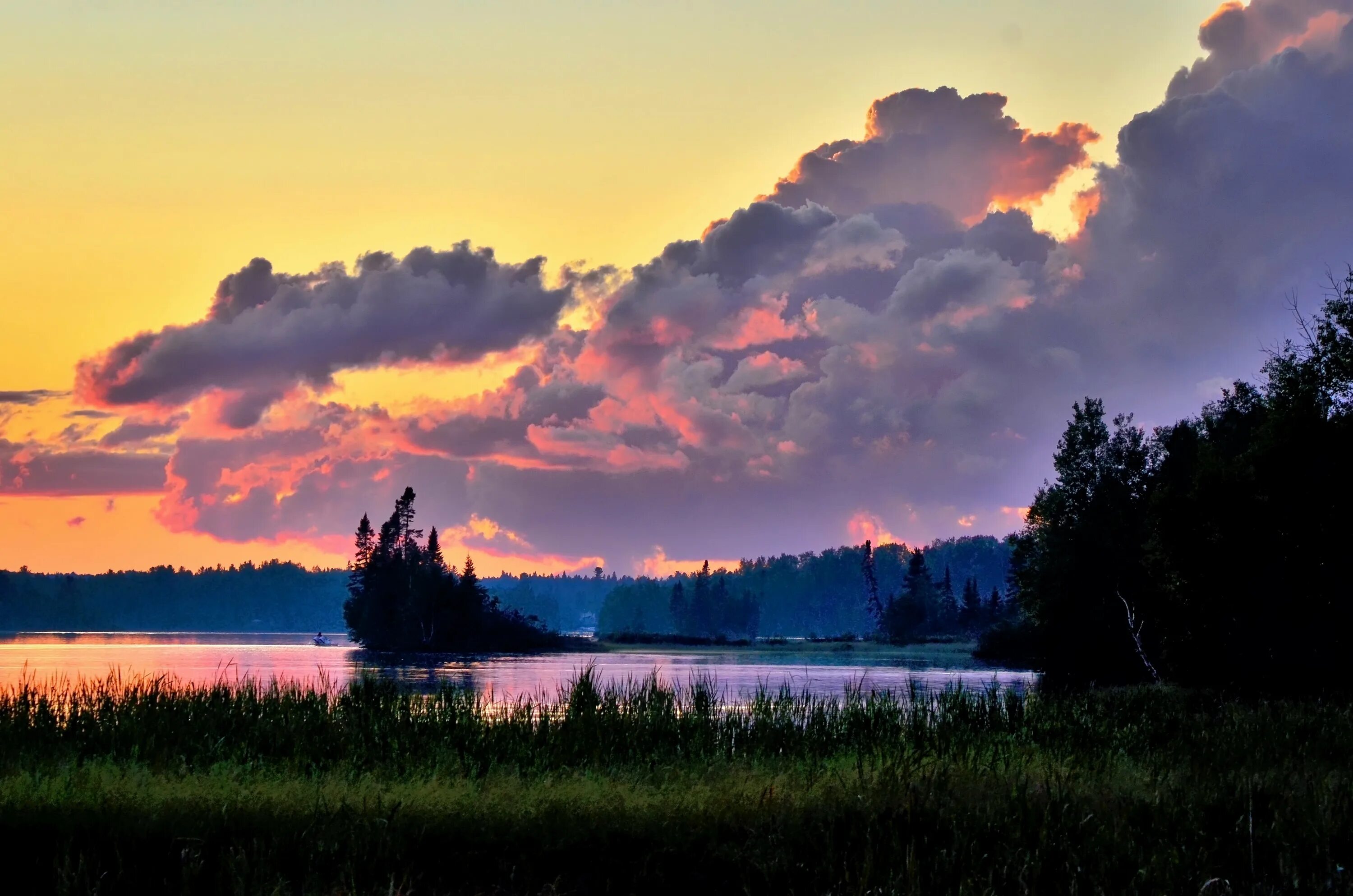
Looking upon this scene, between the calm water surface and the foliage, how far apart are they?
5374mm

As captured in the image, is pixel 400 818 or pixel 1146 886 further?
pixel 400 818

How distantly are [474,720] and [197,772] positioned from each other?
5.90 meters

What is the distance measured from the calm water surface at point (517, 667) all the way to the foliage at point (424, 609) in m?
5.37

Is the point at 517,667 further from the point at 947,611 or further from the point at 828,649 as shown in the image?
the point at 947,611

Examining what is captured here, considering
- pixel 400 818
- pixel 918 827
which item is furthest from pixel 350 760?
pixel 918 827

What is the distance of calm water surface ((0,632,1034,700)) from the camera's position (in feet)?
206

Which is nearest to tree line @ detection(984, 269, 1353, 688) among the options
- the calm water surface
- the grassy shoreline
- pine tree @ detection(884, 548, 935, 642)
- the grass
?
the calm water surface

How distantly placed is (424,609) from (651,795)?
11571cm

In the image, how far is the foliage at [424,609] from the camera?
13088 centimetres

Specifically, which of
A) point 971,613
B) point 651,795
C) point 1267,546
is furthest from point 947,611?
point 651,795

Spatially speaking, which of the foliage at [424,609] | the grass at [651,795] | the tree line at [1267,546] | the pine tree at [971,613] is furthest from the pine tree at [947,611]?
the grass at [651,795]

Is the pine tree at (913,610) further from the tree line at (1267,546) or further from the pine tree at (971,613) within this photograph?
the tree line at (1267,546)

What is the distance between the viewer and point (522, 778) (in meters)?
21.5

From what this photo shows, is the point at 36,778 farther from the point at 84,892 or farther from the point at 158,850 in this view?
the point at 84,892
